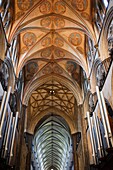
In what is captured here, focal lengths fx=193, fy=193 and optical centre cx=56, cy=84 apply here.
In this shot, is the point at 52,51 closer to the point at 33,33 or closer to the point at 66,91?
the point at 33,33

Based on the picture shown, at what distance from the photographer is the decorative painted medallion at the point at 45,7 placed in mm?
13194

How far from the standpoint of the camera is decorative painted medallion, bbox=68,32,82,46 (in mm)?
14958

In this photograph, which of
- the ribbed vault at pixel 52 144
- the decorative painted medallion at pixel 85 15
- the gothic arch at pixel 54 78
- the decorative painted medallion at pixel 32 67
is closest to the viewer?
the decorative painted medallion at pixel 85 15

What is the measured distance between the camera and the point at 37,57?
16.2 m

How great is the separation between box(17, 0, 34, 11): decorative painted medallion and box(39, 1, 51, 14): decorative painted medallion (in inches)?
28.3

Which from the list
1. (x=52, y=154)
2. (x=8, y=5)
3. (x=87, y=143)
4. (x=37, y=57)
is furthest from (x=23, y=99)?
(x=52, y=154)

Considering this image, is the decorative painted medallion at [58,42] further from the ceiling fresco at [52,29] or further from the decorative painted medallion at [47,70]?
the decorative painted medallion at [47,70]

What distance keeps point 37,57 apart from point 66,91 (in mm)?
7113

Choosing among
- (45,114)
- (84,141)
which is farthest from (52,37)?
(45,114)

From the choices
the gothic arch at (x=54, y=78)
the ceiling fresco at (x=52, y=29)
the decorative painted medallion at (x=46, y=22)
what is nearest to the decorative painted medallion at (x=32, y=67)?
the gothic arch at (x=54, y=78)

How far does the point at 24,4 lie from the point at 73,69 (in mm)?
7202

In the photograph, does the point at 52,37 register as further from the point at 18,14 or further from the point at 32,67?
the point at 32,67

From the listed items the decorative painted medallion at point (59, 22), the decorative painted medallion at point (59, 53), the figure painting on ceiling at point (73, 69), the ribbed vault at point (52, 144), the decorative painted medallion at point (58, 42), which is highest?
the decorative painted medallion at point (59, 22)

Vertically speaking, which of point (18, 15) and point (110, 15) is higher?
point (18, 15)
